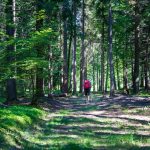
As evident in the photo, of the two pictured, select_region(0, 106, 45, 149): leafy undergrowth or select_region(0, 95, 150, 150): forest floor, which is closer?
select_region(0, 106, 45, 149): leafy undergrowth

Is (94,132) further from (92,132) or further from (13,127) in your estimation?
(13,127)

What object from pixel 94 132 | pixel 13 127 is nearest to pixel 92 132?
pixel 94 132

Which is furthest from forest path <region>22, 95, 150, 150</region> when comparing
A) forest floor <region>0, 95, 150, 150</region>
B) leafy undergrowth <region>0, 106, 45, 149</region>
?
leafy undergrowth <region>0, 106, 45, 149</region>

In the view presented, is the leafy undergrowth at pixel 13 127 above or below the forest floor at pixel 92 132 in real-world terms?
above

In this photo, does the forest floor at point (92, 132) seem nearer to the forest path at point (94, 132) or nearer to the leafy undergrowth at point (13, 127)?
the forest path at point (94, 132)

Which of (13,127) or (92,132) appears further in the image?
(92,132)

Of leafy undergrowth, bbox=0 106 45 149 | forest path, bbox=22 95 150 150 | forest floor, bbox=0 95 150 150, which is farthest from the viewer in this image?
forest path, bbox=22 95 150 150

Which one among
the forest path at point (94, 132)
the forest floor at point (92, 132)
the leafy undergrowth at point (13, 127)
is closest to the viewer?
the leafy undergrowth at point (13, 127)

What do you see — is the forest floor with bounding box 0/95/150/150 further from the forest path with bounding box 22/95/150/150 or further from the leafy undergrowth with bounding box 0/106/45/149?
the leafy undergrowth with bounding box 0/106/45/149

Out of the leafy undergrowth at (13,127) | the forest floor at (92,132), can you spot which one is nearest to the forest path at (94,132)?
the forest floor at (92,132)

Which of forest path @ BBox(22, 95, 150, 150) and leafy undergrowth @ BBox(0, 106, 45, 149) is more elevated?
leafy undergrowth @ BBox(0, 106, 45, 149)

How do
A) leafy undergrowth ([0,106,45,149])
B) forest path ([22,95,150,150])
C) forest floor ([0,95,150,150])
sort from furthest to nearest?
forest path ([22,95,150,150]) < forest floor ([0,95,150,150]) < leafy undergrowth ([0,106,45,149])

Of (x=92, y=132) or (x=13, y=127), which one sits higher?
(x=13, y=127)

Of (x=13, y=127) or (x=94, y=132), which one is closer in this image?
(x=13, y=127)
